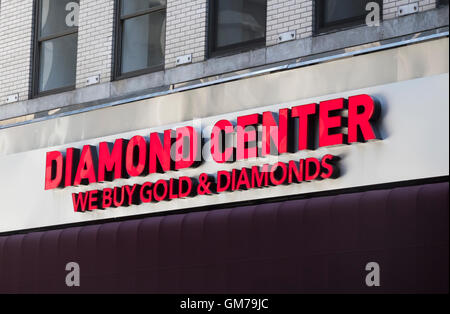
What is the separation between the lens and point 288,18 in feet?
45.1

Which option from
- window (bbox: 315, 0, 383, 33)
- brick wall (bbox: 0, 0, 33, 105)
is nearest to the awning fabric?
window (bbox: 315, 0, 383, 33)

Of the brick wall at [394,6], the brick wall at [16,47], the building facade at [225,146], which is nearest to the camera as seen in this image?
the building facade at [225,146]

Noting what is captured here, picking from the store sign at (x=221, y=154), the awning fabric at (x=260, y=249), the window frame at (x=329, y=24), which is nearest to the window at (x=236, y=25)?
the window frame at (x=329, y=24)

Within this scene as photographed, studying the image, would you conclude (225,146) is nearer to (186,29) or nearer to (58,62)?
(186,29)

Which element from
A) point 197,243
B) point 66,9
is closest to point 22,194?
point 66,9

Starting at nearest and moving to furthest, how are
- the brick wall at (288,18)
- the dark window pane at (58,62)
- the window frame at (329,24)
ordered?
1. the window frame at (329,24)
2. the brick wall at (288,18)
3. the dark window pane at (58,62)

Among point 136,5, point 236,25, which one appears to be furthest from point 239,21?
point 136,5

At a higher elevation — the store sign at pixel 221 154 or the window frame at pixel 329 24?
the window frame at pixel 329 24

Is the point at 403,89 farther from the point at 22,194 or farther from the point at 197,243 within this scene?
the point at 22,194

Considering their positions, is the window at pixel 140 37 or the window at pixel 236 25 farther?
the window at pixel 140 37

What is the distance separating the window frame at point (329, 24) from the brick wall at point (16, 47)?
5696 millimetres

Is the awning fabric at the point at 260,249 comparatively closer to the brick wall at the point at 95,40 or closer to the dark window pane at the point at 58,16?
the brick wall at the point at 95,40

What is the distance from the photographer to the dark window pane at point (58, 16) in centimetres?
1697

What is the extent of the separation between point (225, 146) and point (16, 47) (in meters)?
5.48
